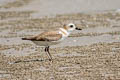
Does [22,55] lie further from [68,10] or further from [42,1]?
[42,1]

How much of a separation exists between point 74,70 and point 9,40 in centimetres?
493

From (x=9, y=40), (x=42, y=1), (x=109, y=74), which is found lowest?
(x=42, y=1)

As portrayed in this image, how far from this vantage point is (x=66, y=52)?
1081 cm

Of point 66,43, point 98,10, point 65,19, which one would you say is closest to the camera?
point 66,43

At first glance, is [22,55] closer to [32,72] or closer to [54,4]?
[32,72]

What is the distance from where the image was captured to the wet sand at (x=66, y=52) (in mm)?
8492

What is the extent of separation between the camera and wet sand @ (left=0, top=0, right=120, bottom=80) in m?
8.49

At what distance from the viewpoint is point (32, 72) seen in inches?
343

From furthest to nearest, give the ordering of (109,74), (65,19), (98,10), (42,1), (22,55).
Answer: (42,1) → (98,10) → (65,19) → (22,55) → (109,74)

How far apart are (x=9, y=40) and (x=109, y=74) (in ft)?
18.5

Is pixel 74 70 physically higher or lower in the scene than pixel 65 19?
higher

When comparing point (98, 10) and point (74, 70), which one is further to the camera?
point (98, 10)

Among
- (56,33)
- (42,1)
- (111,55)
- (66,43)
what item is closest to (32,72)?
(56,33)

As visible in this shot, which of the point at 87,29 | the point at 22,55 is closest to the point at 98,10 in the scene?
Answer: the point at 87,29
